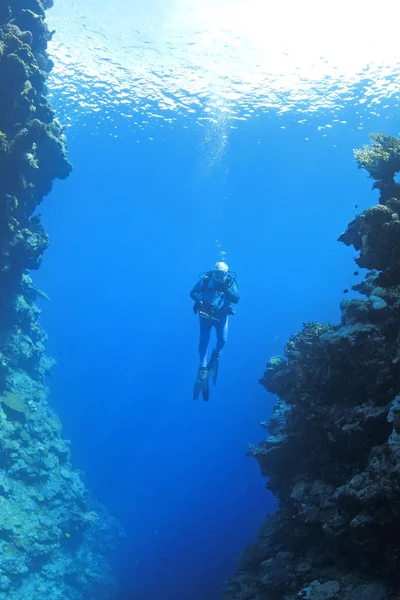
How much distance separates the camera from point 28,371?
18422 mm

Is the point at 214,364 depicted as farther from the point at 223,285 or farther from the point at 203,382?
the point at 223,285

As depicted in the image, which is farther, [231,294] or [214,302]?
[214,302]

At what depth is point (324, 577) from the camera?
4.57 m

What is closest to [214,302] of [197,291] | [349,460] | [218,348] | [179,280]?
[197,291]

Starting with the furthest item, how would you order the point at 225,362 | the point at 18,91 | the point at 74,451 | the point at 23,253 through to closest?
the point at 225,362
the point at 74,451
the point at 23,253
the point at 18,91

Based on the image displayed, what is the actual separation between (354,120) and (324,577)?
100 feet

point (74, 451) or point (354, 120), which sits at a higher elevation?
point (354, 120)

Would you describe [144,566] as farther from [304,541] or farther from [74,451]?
[304,541]

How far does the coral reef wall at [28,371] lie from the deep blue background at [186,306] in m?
5.09

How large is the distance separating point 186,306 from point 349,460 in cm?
11596

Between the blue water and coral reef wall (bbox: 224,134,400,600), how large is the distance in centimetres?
462

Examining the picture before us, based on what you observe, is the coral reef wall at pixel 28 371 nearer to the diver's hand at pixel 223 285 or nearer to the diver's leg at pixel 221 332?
the diver's hand at pixel 223 285

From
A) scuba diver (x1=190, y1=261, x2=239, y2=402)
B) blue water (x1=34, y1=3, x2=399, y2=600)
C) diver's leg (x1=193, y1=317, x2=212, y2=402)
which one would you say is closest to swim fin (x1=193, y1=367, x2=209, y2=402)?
diver's leg (x1=193, y1=317, x2=212, y2=402)


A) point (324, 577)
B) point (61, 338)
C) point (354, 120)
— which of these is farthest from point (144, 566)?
point (61, 338)
